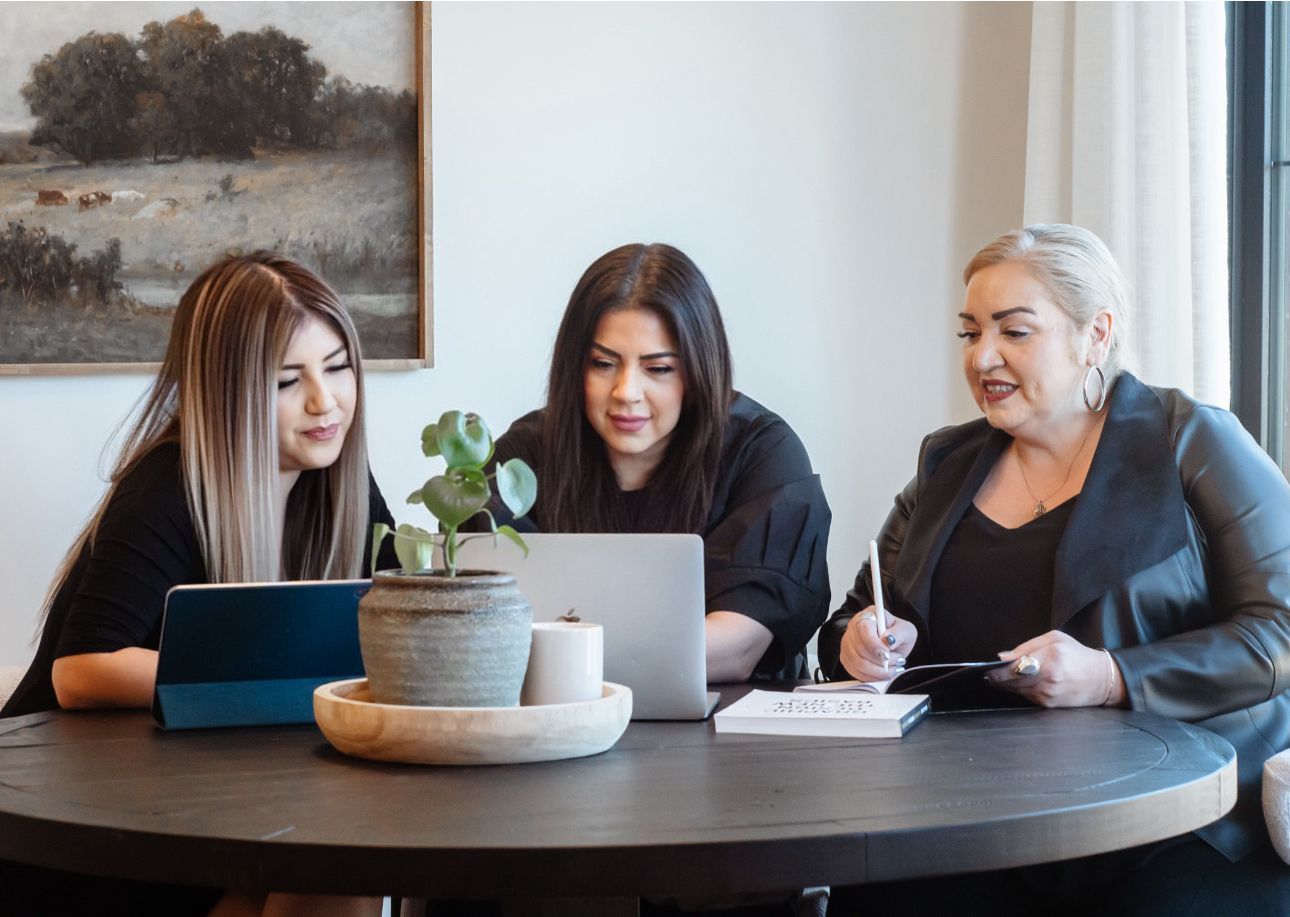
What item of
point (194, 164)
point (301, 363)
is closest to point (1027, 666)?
point (301, 363)

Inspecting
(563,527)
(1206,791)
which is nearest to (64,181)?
(563,527)

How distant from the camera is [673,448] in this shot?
228 centimetres

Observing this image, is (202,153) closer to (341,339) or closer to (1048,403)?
(341,339)

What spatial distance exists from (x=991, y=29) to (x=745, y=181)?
0.73m

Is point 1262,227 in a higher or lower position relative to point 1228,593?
higher

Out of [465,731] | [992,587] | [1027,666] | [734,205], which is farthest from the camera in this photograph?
[734,205]

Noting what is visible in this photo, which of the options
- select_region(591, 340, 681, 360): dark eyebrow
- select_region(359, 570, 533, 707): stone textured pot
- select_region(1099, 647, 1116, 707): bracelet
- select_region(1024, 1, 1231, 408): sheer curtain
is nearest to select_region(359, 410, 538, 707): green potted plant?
select_region(359, 570, 533, 707): stone textured pot

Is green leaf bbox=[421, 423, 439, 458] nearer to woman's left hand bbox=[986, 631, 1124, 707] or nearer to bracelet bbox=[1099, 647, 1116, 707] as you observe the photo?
woman's left hand bbox=[986, 631, 1124, 707]

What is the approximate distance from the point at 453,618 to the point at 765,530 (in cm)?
92

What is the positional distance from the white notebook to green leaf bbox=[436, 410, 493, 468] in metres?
0.42

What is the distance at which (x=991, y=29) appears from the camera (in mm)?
3412

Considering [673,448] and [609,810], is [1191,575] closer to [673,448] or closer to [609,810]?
[673,448]

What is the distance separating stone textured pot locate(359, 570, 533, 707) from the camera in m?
1.28

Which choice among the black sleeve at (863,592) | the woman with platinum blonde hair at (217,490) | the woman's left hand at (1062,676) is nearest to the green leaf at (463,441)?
the woman with platinum blonde hair at (217,490)
